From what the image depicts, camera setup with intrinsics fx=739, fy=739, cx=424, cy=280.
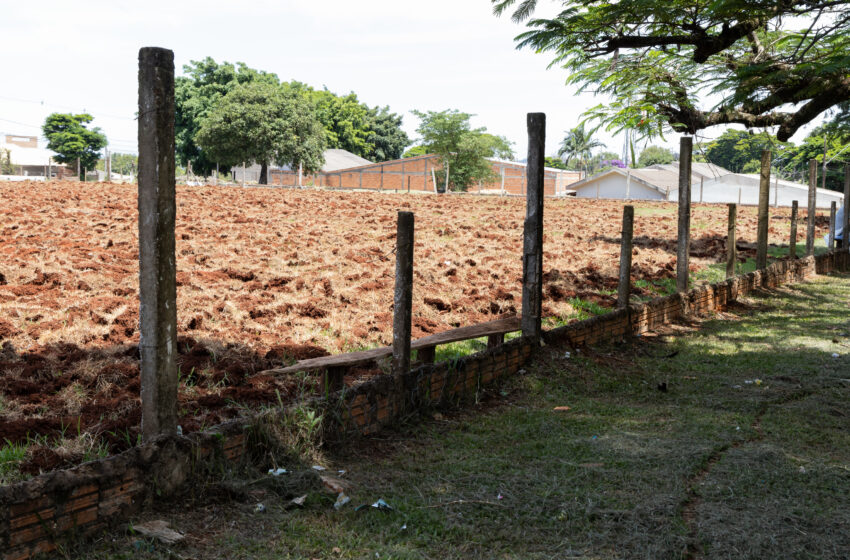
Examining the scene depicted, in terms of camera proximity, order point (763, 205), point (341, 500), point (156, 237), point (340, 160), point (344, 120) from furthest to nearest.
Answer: point (344, 120) → point (340, 160) → point (763, 205) → point (341, 500) → point (156, 237)

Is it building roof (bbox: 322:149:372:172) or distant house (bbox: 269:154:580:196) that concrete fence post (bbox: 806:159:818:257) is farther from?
building roof (bbox: 322:149:372:172)

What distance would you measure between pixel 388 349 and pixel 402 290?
1.58 feet

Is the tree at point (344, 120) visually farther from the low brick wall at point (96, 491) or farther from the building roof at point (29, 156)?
the low brick wall at point (96, 491)

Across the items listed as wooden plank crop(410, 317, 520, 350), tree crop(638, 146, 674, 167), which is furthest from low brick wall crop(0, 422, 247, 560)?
tree crop(638, 146, 674, 167)

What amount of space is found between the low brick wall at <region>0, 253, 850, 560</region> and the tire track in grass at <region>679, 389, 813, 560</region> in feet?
5.55

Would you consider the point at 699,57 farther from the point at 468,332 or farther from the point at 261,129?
the point at 261,129

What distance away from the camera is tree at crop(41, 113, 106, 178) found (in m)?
57.1

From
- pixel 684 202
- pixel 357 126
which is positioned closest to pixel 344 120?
pixel 357 126

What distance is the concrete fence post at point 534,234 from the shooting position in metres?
6.06

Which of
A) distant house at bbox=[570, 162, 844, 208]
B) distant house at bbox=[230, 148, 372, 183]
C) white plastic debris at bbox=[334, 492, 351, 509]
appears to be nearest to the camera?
white plastic debris at bbox=[334, 492, 351, 509]

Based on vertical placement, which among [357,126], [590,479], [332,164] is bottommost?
[590,479]

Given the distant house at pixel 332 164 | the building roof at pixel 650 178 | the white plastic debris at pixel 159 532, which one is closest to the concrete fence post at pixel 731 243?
the white plastic debris at pixel 159 532

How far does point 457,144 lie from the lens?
5106cm

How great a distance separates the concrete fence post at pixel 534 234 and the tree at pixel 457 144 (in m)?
45.3
